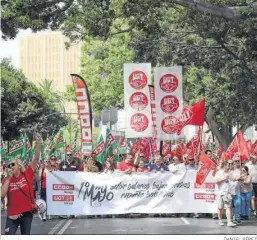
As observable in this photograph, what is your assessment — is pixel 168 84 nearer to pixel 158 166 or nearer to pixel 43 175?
pixel 158 166

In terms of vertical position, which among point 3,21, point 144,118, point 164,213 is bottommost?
point 164,213

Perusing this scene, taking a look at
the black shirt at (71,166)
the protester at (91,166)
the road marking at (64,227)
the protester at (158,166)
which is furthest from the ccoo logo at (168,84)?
the road marking at (64,227)

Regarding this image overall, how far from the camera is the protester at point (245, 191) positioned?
18.4m

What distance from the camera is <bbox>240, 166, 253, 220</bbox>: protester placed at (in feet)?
60.5

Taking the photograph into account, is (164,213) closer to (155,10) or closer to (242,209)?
(242,209)

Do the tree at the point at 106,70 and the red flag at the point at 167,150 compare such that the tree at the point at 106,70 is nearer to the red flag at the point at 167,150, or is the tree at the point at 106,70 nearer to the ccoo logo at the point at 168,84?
the red flag at the point at 167,150

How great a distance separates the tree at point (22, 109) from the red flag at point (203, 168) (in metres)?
12.2

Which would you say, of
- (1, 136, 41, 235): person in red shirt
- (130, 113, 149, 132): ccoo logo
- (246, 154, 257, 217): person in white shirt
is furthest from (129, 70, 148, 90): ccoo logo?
(1, 136, 41, 235): person in red shirt

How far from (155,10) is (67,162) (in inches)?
179

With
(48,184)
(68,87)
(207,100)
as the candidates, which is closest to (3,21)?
(48,184)

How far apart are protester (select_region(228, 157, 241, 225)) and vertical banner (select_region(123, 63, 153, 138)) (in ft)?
6.96

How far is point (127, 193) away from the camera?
18812 mm

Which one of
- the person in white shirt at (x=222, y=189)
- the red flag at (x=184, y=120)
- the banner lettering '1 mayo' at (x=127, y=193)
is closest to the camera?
the person in white shirt at (x=222, y=189)

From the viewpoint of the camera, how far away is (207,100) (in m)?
34.3
